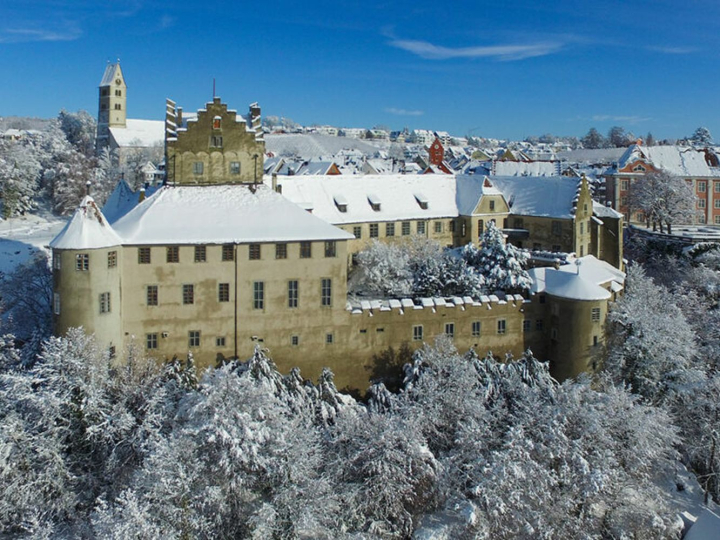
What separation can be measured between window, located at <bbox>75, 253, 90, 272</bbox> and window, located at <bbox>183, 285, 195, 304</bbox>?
4.79m

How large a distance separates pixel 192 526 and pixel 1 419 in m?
10.4

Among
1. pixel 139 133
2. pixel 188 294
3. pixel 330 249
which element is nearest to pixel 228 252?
pixel 188 294

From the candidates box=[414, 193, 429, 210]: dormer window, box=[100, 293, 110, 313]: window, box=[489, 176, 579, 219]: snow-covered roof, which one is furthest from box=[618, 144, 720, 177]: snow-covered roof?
box=[100, 293, 110, 313]: window

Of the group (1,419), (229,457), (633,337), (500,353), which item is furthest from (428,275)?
(1,419)

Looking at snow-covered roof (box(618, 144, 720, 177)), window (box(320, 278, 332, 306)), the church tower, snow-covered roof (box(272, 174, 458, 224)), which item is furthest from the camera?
the church tower

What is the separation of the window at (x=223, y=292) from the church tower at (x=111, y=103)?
98.2 meters

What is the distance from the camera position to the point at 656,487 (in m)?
33.4

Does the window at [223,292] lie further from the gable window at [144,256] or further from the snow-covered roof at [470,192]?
the snow-covered roof at [470,192]

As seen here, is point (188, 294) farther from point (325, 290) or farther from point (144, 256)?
point (325, 290)

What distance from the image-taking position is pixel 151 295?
35250 mm

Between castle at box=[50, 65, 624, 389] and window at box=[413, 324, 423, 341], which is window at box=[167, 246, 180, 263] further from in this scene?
window at box=[413, 324, 423, 341]

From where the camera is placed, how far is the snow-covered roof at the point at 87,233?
3306cm

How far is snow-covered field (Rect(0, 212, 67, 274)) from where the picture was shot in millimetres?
61688

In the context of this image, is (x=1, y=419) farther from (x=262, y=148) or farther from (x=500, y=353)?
(x=500, y=353)
